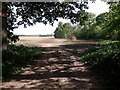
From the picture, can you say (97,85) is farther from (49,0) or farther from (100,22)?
(49,0)

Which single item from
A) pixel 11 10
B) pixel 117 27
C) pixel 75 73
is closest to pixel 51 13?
pixel 11 10

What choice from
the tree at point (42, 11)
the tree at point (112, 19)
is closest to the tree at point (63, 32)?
the tree at point (42, 11)

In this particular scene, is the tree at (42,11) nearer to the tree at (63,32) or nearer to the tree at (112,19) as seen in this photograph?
the tree at (112,19)

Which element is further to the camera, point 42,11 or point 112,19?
point 42,11

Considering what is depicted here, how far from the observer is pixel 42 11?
1755cm

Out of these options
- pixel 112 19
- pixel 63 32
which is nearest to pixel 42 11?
pixel 112 19

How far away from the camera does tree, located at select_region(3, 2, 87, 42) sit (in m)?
16.9

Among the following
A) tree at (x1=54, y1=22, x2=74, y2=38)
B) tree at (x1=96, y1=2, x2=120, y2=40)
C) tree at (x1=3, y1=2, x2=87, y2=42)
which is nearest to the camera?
tree at (x1=96, y1=2, x2=120, y2=40)

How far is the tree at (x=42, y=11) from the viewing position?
16.9 m

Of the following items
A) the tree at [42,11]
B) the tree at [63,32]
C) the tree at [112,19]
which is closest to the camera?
the tree at [112,19]

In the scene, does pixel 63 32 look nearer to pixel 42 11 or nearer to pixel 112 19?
pixel 42 11

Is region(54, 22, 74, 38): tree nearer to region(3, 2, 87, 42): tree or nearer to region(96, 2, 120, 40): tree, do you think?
region(3, 2, 87, 42): tree

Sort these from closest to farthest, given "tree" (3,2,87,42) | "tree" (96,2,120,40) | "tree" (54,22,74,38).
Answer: "tree" (96,2,120,40)
"tree" (3,2,87,42)
"tree" (54,22,74,38)

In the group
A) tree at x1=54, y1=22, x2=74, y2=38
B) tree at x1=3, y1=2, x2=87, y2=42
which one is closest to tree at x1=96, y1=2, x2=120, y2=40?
tree at x1=3, y1=2, x2=87, y2=42
